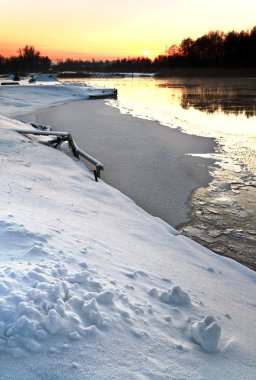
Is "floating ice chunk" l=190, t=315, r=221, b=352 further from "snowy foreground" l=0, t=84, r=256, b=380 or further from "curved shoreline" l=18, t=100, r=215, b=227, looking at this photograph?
"curved shoreline" l=18, t=100, r=215, b=227

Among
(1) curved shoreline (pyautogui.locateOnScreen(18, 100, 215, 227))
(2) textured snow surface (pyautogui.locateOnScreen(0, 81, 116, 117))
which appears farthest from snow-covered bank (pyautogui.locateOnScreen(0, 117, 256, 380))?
(2) textured snow surface (pyautogui.locateOnScreen(0, 81, 116, 117))

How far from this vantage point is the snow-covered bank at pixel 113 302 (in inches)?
81.4

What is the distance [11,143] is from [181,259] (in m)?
6.35

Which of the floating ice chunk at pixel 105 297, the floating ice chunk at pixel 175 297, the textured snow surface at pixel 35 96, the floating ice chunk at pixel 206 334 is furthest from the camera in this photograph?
the textured snow surface at pixel 35 96

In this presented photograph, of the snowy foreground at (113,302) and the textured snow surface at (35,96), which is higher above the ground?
the textured snow surface at (35,96)

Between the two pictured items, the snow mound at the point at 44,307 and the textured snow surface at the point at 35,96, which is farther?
the textured snow surface at the point at 35,96

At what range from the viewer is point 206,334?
96.9 inches

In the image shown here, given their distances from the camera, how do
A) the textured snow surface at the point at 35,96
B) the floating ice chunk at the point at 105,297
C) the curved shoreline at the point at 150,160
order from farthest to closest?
1. the textured snow surface at the point at 35,96
2. the curved shoreline at the point at 150,160
3. the floating ice chunk at the point at 105,297

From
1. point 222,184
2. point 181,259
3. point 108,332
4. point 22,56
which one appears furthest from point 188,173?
point 22,56

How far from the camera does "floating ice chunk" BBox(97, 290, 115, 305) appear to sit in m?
2.59

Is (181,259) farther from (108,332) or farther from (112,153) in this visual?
(112,153)

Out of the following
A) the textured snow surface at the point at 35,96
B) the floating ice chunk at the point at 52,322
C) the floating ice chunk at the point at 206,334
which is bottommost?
the floating ice chunk at the point at 206,334

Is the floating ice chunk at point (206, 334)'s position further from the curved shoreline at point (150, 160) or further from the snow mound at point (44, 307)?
the curved shoreline at point (150, 160)

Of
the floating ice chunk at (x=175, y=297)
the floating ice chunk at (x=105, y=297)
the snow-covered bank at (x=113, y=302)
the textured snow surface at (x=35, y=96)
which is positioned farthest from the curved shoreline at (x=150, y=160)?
the textured snow surface at (x=35, y=96)
